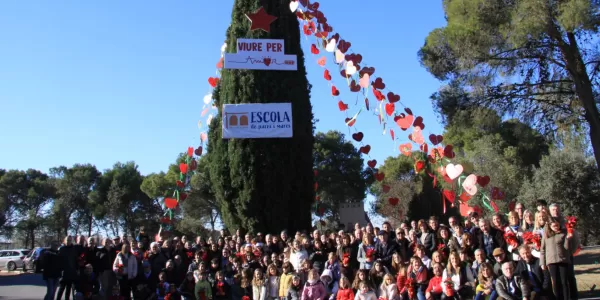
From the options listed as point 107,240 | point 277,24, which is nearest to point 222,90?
point 277,24

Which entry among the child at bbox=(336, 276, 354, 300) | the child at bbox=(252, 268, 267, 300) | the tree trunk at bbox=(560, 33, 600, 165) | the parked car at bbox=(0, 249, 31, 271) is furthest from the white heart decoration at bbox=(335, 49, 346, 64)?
the parked car at bbox=(0, 249, 31, 271)

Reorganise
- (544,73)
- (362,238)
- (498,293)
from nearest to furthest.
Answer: (498,293)
(362,238)
(544,73)

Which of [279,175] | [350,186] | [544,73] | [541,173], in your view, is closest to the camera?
[279,175]

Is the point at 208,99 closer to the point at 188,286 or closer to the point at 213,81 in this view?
the point at 213,81

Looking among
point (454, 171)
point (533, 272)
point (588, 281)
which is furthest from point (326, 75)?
point (588, 281)

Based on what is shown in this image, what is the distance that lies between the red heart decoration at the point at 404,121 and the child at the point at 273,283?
411cm

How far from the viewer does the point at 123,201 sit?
39.4 metres

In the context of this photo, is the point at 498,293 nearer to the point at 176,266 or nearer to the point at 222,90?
the point at 176,266

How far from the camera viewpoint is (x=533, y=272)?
6.66 meters

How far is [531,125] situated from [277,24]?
828 cm

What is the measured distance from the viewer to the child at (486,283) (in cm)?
672

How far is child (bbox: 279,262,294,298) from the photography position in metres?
8.66

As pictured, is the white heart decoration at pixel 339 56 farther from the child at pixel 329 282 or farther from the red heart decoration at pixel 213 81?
the child at pixel 329 282

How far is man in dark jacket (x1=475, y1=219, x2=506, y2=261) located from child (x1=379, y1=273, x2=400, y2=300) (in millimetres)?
1367
